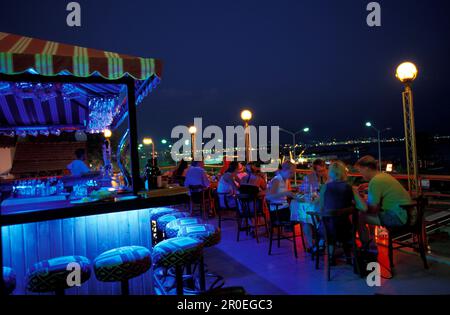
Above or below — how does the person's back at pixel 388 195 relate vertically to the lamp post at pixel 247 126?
below

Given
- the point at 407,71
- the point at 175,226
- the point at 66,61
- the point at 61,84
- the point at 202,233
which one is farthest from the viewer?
the point at 407,71

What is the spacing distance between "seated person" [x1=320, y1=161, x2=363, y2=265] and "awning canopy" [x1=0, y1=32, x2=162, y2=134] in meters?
2.43

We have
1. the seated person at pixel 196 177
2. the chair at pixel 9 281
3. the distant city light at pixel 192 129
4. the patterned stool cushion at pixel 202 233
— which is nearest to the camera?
the chair at pixel 9 281

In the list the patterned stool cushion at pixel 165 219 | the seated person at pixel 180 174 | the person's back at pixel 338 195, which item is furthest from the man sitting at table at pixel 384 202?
the seated person at pixel 180 174

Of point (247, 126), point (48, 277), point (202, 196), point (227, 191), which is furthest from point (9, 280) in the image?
point (247, 126)

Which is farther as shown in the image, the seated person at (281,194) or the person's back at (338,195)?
the seated person at (281,194)

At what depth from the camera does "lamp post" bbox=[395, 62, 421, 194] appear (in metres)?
5.11

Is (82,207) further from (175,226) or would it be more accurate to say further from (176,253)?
(175,226)

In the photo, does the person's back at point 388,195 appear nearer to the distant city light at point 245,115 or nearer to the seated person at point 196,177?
the distant city light at point 245,115

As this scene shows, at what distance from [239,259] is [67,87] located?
3.35m

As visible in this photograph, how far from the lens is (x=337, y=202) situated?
413cm

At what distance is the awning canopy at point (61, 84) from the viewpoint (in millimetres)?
2707

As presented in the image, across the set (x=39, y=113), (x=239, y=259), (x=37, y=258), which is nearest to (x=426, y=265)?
(x=239, y=259)

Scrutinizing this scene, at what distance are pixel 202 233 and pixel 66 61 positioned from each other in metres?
2.00
